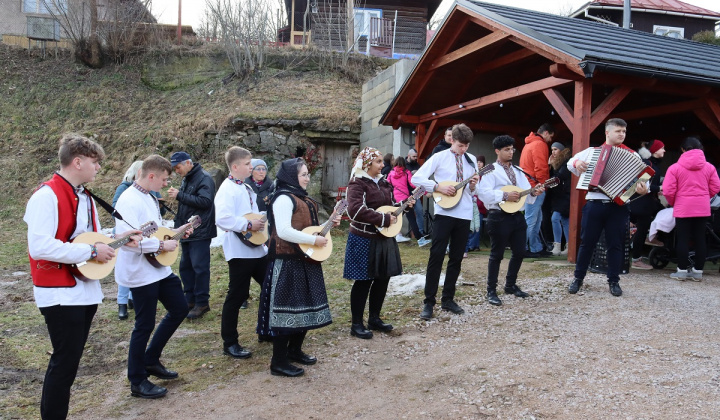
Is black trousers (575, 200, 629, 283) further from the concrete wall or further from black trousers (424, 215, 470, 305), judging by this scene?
the concrete wall

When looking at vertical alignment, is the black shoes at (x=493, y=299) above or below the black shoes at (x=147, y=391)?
above

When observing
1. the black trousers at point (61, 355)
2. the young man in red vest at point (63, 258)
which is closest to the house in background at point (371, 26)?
the young man in red vest at point (63, 258)

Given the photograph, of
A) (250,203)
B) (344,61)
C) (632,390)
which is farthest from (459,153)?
(344,61)

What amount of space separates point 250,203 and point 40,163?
14.6 m

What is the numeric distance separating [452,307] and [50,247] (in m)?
3.89

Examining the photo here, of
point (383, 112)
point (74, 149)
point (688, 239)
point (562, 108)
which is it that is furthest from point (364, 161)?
point (383, 112)

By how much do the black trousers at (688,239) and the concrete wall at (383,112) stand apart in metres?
5.98

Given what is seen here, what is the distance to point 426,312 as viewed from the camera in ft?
17.4

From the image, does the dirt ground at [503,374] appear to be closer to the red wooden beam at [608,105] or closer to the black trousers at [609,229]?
the black trousers at [609,229]

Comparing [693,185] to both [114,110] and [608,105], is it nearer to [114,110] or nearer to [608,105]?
[608,105]

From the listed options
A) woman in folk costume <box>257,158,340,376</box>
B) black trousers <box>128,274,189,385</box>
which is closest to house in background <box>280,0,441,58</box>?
woman in folk costume <box>257,158,340,376</box>

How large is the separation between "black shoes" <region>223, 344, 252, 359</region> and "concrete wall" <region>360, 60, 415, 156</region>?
777cm

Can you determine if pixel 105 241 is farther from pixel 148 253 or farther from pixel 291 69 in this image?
pixel 291 69

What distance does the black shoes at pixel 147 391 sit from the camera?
3674 mm
